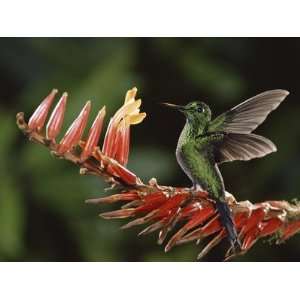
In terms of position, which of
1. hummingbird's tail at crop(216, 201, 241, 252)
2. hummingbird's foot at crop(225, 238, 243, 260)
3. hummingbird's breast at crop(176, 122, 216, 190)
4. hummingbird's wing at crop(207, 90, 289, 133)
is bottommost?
hummingbird's foot at crop(225, 238, 243, 260)

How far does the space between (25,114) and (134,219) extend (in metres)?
0.25

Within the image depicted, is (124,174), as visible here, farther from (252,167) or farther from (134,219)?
(252,167)

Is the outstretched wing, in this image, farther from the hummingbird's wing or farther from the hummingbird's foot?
Result: the hummingbird's foot

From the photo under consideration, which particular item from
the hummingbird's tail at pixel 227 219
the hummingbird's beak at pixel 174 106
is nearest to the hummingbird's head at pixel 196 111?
the hummingbird's beak at pixel 174 106

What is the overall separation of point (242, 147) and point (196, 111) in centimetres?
11

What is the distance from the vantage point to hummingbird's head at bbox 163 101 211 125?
1.45m

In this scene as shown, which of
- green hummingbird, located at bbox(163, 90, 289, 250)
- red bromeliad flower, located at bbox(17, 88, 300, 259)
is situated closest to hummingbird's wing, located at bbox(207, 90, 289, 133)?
green hummingbird, located at bbox(163, 90, 289, 250)

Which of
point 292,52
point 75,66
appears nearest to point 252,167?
point 292,52

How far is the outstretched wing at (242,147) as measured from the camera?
1389 mm

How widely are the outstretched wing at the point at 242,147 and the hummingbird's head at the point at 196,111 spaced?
6cm

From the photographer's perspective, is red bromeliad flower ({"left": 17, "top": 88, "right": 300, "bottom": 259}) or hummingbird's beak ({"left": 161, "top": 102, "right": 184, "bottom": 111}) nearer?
red bromeliad flower ({"left": 17, "top": 88, "right": 300, "bottom": 259})

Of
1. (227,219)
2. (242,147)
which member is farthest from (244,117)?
(227,219)

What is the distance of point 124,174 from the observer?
133 centimetres

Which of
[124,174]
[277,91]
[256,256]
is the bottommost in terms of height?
[256,256]
